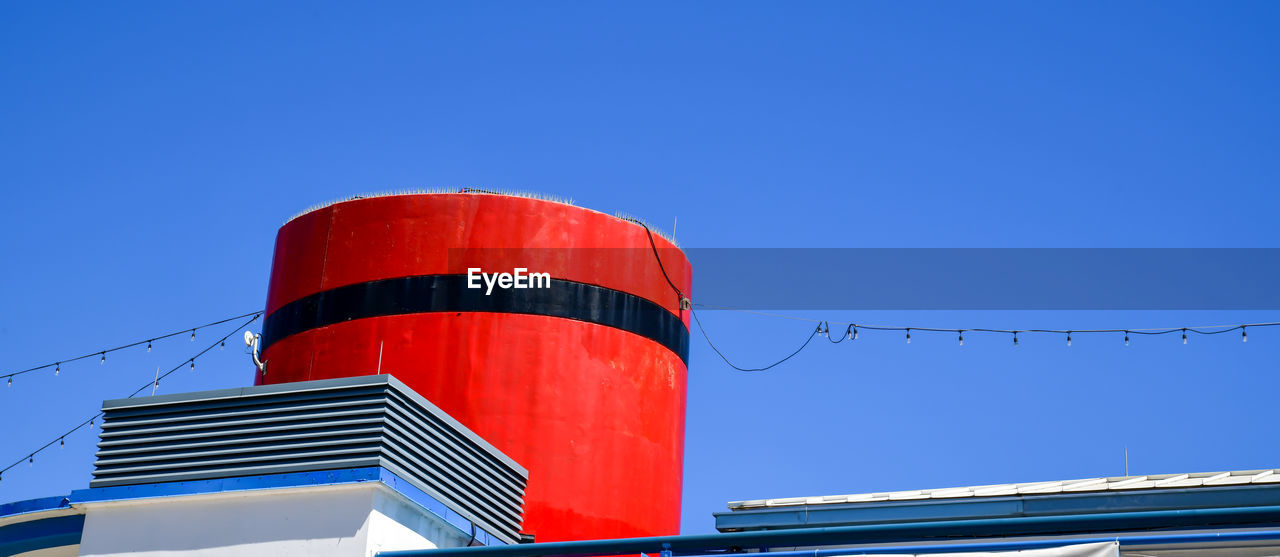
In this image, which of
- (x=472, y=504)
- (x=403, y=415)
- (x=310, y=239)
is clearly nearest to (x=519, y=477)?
(x=472, y=504)

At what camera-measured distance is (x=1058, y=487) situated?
35.6 feet

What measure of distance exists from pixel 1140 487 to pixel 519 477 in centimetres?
448

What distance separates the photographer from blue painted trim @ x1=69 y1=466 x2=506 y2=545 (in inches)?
369

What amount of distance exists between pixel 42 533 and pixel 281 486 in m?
2.35

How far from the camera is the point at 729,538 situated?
27.7ft

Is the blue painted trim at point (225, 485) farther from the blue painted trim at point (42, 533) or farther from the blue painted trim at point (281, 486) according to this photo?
the blue painted trim at point (42, 533)

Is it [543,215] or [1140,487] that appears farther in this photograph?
[543,215]

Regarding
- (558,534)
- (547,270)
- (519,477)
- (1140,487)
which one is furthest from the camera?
(547,270)

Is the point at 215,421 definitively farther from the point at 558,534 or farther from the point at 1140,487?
the point at 1140,487

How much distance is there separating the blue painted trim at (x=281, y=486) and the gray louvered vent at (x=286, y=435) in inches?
1.7

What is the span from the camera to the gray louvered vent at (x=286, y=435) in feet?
31.4

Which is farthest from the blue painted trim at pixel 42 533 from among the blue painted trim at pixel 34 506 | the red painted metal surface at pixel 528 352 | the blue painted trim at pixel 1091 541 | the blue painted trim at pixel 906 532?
the blue painted trim at pixel 1091 541

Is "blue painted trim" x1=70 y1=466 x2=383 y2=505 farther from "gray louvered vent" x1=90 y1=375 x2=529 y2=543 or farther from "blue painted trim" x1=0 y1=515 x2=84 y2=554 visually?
"blue painted trim" x1=0 y1=515 x2=84 y2=554

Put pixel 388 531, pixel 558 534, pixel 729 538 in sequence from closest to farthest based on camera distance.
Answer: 1. pixel 729 538
2. pixel 388 531
3. pixel 558 534
